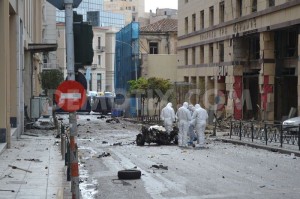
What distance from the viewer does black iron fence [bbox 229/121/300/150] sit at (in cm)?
2233

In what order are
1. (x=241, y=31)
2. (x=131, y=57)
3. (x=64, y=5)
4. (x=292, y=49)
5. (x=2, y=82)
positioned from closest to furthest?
(x=64, y=5) → (x=2, y=82) → (x=292, y=49) → (x=241, y=31) → (x=131, y=57)

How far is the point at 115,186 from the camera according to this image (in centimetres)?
1273

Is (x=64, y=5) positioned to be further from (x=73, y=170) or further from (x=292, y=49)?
(x=292, y=49)

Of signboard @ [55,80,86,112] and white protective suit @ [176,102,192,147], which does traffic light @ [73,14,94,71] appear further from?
white protective suit @ [176,102,192,147]

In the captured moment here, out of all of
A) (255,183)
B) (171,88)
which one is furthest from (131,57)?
(255,183)

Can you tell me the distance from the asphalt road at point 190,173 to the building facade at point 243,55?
14597mm

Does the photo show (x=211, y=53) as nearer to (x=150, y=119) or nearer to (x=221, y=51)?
(x=221, y=51)

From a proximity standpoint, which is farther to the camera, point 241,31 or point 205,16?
point 205,16

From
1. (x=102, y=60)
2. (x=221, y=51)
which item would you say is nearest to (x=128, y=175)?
(x=221, y=51)

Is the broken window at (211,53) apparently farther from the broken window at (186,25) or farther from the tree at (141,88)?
the tree at (141,88)

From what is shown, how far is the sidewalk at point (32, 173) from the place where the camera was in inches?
440

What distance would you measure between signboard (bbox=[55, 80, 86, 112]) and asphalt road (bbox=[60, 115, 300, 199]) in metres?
3.11

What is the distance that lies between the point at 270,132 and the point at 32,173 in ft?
40.7

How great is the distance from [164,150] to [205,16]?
2749cm
